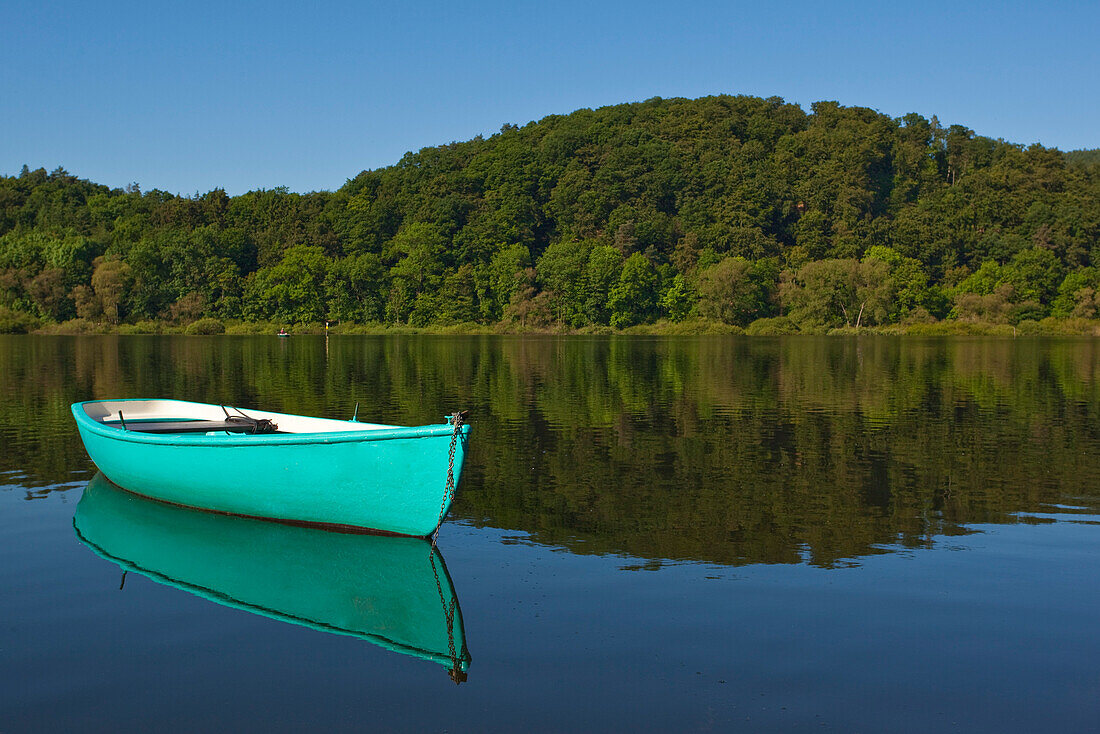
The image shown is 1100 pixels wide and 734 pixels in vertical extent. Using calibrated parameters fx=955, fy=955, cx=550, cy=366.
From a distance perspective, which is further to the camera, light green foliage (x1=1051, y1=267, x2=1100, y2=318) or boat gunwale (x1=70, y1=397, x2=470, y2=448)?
light green foliage (x1=1051, y1=267, x2=1100, y2=318)

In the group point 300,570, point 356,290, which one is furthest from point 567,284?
point 300,570

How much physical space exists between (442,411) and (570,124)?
5766 inches

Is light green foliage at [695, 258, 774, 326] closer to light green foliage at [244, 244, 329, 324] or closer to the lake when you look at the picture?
light green foliage at [244, 244, 329, 324]

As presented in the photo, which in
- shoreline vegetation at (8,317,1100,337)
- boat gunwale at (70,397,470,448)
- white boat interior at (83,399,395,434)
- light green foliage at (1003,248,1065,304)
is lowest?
shoreline vegetation at (8,317,1100,337)

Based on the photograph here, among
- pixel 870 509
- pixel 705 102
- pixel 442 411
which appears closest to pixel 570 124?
pixel 705 102

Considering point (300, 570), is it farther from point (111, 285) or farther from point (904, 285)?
point (111, 285)

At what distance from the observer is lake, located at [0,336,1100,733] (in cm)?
766

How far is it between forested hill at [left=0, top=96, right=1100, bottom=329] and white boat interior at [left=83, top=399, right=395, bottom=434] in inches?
3882

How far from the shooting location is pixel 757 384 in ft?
120

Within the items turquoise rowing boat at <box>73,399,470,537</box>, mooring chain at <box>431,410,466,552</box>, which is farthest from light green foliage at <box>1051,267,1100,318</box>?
mooring chain at <box>431,410,466,552</box>

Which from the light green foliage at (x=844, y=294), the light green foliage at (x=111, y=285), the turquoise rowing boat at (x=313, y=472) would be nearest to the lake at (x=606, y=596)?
the turquoise rowing boat at (x=313, y=472)

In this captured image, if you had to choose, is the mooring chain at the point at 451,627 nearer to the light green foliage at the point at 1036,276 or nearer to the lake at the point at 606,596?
the lake at the point at 606,596

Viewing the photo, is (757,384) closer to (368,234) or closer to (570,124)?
(368,234)

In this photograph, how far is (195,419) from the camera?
19266mm
